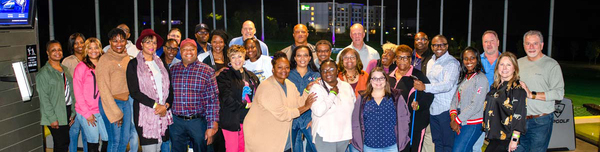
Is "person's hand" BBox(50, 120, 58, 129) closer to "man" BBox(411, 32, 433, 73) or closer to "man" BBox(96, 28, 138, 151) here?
"man" BBox(96, 28, 138, 151)

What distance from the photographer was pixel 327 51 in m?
5.11

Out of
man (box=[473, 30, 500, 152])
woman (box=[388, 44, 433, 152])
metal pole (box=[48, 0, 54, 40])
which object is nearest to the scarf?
woman (box=[388, 44, 433, 152])

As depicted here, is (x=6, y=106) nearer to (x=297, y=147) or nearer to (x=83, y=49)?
(x=83, y=49)

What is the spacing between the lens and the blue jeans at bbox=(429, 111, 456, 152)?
15.5 feet

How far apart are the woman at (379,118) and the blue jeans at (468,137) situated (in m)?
0.66

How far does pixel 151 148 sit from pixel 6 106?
140cm

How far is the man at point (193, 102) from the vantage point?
4.23 metres

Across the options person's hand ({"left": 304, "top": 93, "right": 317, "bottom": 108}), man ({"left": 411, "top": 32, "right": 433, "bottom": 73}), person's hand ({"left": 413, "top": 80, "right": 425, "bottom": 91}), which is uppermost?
man ({"left": 411, "top": 32, "right": 433, "bottom": 73})

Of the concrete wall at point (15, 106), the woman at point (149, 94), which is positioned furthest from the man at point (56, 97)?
the woman at point (149, 94)

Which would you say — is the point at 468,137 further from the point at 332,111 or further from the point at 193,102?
the point at 193,102

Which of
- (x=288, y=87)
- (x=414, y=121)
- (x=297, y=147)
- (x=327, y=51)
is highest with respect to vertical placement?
(x=327, y=51)

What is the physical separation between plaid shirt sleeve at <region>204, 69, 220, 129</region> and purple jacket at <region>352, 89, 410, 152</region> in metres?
1.46

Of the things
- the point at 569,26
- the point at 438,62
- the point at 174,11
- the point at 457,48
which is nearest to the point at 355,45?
the point at 438,62

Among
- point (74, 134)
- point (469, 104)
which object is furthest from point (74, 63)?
point (469, 104)
